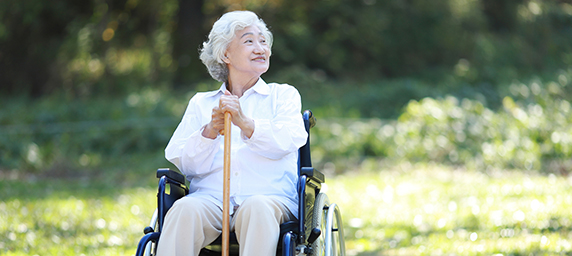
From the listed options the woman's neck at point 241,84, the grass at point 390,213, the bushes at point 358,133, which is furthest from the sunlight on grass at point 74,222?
the bushes at point 358,133

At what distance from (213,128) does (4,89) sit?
12.3 metres

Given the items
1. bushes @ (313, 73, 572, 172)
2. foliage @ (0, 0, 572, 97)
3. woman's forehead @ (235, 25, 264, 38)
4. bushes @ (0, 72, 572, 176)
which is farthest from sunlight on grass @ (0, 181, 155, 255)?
foliage @ (0, 0, 572, 97)

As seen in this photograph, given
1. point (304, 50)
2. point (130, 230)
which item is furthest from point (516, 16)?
point (130, 230)

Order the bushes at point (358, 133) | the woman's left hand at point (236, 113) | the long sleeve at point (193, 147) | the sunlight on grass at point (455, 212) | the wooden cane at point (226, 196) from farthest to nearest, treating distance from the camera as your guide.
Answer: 1. the bushes at point (358, 133)
2. the sunlight on grass at point (455, 212)
3. the long sleeve at point (193, 147)
4. the woman's left hand at point (236, 113)
5. the wooden cane at point (226, 196)

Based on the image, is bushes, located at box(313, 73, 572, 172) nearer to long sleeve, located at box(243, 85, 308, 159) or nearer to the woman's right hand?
long sleeve, located at box(243, 85, 308, 159)

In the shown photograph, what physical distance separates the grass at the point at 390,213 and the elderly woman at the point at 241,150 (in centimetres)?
172

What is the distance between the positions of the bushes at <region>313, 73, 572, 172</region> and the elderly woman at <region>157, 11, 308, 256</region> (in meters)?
6.15

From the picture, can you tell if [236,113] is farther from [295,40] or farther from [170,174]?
[295,40]

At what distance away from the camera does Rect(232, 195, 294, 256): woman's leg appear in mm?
2312

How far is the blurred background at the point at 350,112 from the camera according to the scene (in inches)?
199

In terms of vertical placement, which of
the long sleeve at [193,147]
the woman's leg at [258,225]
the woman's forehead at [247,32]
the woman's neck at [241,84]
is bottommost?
the woman's leg at [258,225]

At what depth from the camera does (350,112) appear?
10.7 m

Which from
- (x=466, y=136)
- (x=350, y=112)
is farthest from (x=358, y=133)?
(x=466, y=136)

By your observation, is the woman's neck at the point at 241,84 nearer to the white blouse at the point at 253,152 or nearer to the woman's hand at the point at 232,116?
the white blouse at the point at 253,152
